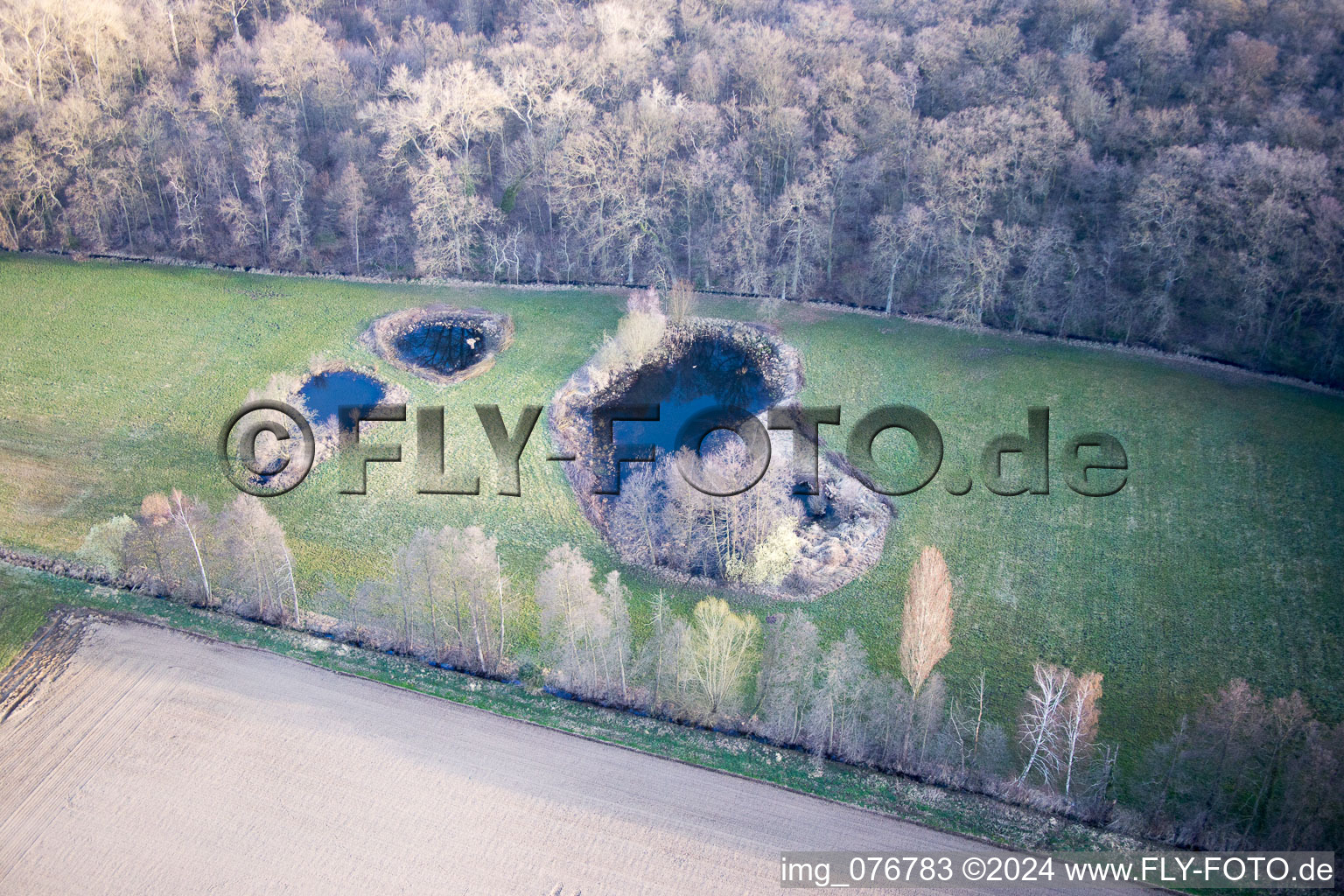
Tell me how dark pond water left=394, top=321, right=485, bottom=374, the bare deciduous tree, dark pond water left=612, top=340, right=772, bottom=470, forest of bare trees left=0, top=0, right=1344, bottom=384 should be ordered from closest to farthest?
the bare deciduous tree < dark pond water left=612, top=340, right=772, bottom=470 < forest of bare trees left=0, top=0, right=1344, bottom=384 < dark pond water left=394, top=321, right=485, bottom=374

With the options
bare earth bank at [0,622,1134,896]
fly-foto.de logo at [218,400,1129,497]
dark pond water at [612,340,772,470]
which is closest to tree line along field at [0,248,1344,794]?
fly-foto.de logo at [218,400,1129,497]

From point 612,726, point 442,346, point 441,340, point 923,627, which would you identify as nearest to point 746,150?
point 441,340

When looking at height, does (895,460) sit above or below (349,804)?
above

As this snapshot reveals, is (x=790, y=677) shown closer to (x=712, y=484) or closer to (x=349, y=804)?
(x=712, y=484)

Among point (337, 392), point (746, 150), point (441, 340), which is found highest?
point (746, 150)

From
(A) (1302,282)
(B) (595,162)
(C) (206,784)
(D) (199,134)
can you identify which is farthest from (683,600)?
(D) (199,134)

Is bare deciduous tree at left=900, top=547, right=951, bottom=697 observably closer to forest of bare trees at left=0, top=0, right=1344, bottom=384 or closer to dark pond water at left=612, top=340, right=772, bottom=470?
dark pond water at left=612, top=340, right=772, bottom=470
